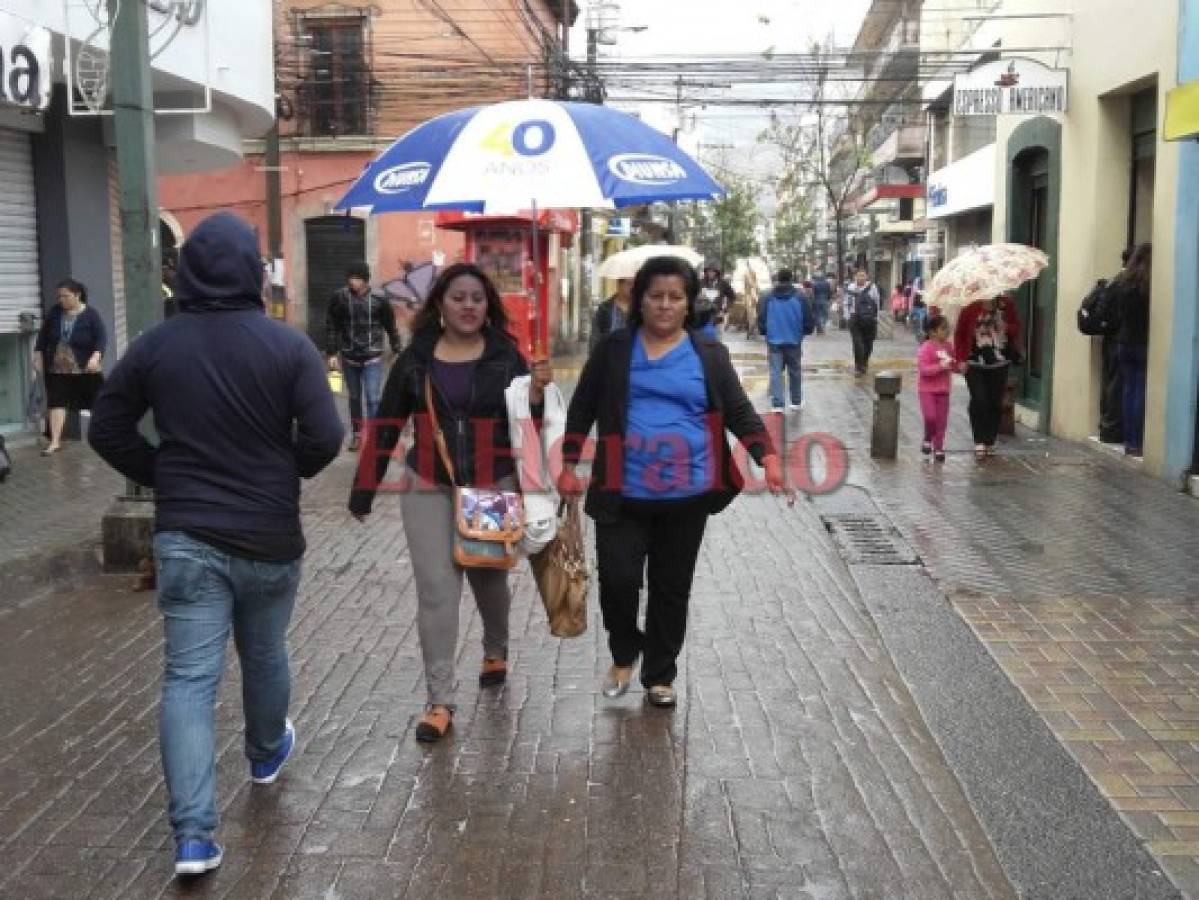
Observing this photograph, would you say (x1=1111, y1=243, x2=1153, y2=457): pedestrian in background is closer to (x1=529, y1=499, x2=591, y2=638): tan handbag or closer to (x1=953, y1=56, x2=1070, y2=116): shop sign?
(x1=953, y1=56, x2=1070, y2=116): shop sign

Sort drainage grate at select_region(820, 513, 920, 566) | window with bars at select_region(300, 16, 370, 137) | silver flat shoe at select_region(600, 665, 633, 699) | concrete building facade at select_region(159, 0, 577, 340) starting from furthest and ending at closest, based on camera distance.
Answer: window with bars at select_region(300, 16, 370, 137)
concrete building facade at select_region(159, 0, 577, 340)
drainage grate at select_region(820, 513, 920, 566)
silver flat shoe at select_region(600, 665, 633, 699)

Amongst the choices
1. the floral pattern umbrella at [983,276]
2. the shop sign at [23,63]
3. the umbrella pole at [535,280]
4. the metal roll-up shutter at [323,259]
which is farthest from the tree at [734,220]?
the umbrella pole at [535,280]

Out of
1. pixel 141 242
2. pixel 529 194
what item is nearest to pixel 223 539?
pixel 529 194

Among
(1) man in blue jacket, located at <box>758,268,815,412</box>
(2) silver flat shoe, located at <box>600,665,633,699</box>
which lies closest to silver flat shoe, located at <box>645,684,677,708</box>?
(2) silver flat shoe, located at <box>600,665,633,699</box>

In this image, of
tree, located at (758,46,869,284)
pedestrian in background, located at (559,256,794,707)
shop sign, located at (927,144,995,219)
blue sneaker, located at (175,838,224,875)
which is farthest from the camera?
tree, located at (758,46,869,284)

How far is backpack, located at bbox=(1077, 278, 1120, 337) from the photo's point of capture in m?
10.9

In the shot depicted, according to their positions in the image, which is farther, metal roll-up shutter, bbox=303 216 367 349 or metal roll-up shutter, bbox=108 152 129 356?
metal roll-up shutter, bbox=303 216 367 349

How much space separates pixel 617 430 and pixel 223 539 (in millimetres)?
1706

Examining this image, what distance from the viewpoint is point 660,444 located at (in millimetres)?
4922

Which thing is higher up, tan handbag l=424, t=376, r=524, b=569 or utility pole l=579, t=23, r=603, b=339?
utility pole l=579, t=23, r=603, b=339

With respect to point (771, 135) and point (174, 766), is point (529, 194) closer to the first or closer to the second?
point (174, 766)

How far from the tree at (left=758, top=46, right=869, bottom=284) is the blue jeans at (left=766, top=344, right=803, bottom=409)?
1207 inches

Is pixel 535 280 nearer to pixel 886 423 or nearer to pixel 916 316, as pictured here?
pixel 886 423

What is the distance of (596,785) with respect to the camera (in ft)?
14.5
